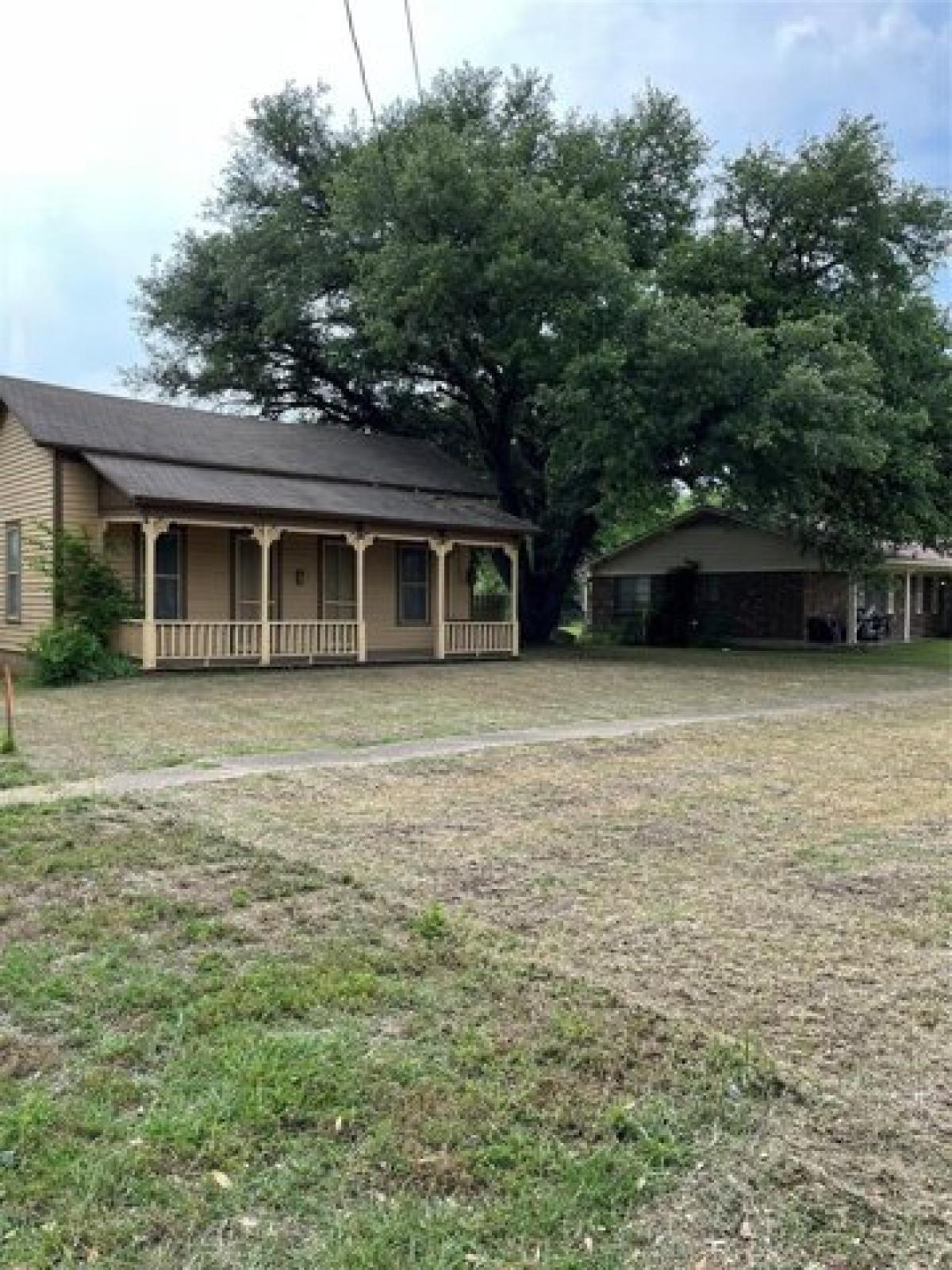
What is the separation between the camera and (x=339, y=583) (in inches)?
830

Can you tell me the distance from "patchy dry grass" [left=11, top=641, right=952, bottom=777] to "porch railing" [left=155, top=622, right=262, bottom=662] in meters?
0.63

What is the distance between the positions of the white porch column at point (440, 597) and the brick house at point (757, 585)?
11588 mm

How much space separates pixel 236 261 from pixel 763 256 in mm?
11994

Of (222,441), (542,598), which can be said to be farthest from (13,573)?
(542,598)

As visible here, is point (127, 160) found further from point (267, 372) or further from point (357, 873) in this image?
point (267, 372)

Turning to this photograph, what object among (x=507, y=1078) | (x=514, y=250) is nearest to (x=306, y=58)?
(x=507, y=1078)

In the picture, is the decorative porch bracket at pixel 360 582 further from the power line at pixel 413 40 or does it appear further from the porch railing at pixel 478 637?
the power line at pixel 413 40

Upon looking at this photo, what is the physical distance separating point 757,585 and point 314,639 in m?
16.1

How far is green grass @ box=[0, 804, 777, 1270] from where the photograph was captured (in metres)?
2.58

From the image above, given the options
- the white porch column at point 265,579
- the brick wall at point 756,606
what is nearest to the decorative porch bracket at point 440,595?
the white porch column at point 265,579

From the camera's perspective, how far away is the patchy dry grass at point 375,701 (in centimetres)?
976

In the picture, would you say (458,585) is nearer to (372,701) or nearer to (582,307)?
(582,307)

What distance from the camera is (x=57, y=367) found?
87.2ft

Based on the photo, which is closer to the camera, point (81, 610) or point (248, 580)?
point (81, 610)
